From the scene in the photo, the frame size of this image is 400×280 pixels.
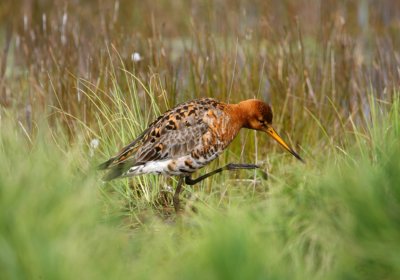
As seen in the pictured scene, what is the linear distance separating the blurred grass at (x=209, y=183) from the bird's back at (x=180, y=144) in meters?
0.18

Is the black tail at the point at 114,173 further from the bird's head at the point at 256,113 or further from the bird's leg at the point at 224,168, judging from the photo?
the bird's head at the point at 256,113

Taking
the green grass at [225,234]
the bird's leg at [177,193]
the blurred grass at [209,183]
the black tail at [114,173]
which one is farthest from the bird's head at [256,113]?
the green grass at [225,234]

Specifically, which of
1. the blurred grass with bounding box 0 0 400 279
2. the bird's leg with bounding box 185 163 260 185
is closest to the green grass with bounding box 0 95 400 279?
the blurred grass with bounding box 0 0 400 279

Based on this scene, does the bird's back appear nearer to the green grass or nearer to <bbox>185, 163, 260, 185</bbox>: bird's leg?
<bbox>185, 163, 260, 185</bbox>: bird's leg

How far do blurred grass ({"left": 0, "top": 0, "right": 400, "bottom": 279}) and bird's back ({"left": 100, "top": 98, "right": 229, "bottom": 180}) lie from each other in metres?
0.18

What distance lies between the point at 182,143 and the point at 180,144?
0.01 metres

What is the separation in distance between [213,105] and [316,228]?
162 centimetres

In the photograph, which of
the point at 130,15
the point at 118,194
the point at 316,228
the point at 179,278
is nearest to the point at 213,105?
the point at 118,194

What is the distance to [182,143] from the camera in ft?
17.6

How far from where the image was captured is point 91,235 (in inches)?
155

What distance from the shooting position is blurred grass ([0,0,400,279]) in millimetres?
3662

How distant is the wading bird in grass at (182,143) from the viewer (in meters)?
5.32

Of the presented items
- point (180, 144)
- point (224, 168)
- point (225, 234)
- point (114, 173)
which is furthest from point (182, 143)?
point (225, 234)

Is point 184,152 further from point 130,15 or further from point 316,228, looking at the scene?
point 130,15
